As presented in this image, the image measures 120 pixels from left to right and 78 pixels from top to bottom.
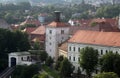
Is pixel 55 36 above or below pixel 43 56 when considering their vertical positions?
above

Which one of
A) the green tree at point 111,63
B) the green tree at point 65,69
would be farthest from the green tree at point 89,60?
the green tree at point 111,63

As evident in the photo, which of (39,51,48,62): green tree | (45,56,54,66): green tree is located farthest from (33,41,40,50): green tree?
(45,56,54,66): green tree

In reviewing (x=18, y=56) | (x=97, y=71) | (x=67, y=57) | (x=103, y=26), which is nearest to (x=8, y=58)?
(x=18, y=56)

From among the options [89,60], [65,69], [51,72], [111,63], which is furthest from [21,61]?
[111,63]

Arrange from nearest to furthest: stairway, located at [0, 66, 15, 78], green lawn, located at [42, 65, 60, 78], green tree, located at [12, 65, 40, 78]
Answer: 1. green lawn, located at [42, 65, 60, 78]
2. green tree, located at [12, 65, 40, 78]
3. stairway, located at [0, 66, 15, 78]

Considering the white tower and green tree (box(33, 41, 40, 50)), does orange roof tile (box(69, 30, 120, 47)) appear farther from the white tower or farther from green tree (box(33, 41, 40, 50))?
green tree (box(33, 41, 40, 50))

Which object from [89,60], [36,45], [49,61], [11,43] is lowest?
[49,61]

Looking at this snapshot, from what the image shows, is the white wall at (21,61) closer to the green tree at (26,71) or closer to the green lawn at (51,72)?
the green tree at (26,71)

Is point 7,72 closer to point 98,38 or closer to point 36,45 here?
point 98,38
